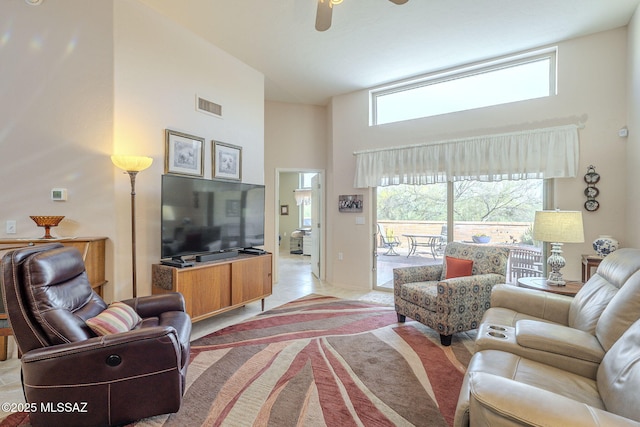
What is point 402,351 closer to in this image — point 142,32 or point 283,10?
point 283,10

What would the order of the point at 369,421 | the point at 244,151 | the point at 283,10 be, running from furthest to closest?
the point at 244,151, the point at 283,10, the point at 369,421

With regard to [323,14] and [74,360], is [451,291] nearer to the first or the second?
[323,14]

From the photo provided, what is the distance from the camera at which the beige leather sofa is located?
1.02 metres

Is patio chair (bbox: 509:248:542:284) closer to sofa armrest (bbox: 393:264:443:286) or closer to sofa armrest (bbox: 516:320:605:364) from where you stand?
sofa armrest (bbox: 393:264:443:286)

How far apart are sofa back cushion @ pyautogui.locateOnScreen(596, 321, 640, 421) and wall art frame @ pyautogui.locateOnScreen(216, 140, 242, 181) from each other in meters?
3.72

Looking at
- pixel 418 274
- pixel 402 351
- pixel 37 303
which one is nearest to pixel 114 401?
pixel 37 303

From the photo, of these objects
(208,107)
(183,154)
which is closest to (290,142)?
(208,107)

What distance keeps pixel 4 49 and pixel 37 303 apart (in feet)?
8.53

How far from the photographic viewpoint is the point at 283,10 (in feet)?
9.62

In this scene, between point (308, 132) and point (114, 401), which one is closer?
point (114, 401)

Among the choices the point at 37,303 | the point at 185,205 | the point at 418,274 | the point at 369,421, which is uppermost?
the point at 185,205

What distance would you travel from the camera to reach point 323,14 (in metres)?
2.25

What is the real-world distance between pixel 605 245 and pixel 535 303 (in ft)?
4.59

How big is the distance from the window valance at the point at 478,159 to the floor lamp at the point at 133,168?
9.96 feet
